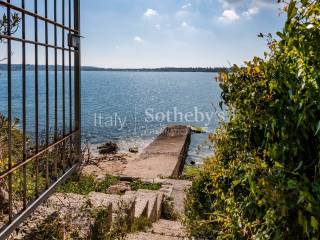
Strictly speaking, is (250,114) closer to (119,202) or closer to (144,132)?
(119,202)

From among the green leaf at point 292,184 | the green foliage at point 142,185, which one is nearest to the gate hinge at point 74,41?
the green leaf at point 292,184

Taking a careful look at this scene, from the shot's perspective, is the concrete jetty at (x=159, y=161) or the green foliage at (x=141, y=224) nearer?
the green foliage at (x=141, y=224)

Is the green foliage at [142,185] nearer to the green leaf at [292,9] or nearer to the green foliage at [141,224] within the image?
the green foliage at [141,224]

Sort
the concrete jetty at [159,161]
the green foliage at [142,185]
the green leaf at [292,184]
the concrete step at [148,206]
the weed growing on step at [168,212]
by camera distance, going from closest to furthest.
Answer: the green leaf at [292,184]
the concrete step at [148,206]
the weed growing on step at [168,212]
the green foliage at [142,185]
the concrete jetty at [159,161]

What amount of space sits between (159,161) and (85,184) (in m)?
7.14

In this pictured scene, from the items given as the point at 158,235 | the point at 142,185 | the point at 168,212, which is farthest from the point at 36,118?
the point at 142,185

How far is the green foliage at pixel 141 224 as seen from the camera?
5.49 m

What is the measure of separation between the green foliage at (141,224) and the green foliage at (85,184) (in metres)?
1.26

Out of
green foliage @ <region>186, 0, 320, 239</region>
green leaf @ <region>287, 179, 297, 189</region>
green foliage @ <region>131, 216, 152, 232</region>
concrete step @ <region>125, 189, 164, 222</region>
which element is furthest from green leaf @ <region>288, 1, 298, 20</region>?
concrete step @ <region>125, 189, 164, 222</region>

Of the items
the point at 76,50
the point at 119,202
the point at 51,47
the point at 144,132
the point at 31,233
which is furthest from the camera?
the point at 144,132

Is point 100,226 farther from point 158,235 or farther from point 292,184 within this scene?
point 292,184

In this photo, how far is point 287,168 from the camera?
1.96 metres

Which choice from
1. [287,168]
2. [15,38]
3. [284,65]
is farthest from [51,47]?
[287,168]

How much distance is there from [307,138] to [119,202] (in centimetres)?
366
